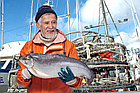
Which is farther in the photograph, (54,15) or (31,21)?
(31,21)

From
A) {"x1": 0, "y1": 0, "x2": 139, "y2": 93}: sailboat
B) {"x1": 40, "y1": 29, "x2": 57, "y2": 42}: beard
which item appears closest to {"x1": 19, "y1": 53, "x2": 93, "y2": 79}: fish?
{"x1": 40, "y1": 29, "x2": 57, "y2": 42}: beard

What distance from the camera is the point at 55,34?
187 cm

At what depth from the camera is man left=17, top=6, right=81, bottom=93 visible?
5.44 ft

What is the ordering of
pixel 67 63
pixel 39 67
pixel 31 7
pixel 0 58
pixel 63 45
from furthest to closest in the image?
pixel 31 7 < pixel 0 58 < pixel 63 45 < pixel 67 63 < pixel 39 67

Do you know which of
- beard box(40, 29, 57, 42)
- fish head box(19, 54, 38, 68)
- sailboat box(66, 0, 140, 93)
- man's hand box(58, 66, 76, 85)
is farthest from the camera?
sailboat box(66, 0, 140, 93)

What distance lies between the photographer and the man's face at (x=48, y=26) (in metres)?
1.82

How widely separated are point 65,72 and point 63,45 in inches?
18.5

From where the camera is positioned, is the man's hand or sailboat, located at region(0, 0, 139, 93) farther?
sailboat, located at region(0, 0, 139, 93)

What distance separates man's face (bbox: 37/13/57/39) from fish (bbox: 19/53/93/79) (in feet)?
1.39

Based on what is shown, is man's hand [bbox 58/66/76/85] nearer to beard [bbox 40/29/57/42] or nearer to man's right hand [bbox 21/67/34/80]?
man's right hand [bbox 21/67/34/80]

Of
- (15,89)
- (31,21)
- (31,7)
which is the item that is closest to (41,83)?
(15,89)

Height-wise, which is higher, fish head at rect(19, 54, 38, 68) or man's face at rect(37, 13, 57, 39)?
man's face at rect(37, 13, 57, 39)

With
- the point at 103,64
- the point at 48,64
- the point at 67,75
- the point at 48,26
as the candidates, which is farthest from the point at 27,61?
the point at 103,64

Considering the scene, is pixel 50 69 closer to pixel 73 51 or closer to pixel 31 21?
pixel 73 51
